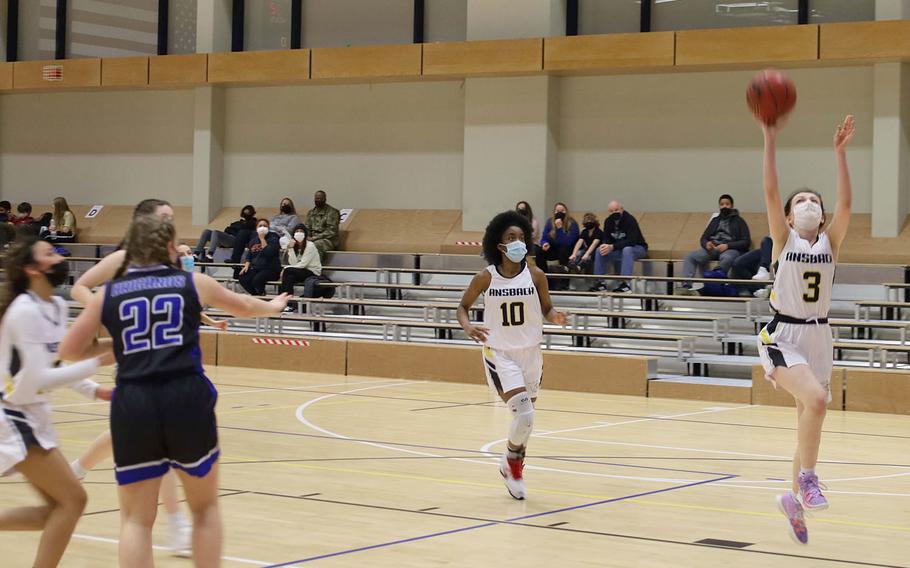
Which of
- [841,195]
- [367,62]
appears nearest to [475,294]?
[841,195]

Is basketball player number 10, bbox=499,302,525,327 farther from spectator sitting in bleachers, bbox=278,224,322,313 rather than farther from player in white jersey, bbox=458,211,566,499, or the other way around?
spectator sitting in bleachers, bbox=278,224,322,313

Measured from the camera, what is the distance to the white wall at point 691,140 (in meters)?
17.9

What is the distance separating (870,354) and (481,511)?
747cm

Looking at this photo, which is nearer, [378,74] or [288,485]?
[288,485]

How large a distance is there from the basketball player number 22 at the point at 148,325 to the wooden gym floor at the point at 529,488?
5.71 ft

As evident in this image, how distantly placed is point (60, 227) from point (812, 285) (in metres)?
18.4

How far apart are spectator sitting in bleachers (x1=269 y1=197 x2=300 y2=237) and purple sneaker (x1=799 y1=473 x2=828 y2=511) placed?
14454 mm

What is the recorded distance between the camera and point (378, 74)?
2012 cm

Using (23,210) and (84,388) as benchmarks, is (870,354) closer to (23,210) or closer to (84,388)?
(84,388)

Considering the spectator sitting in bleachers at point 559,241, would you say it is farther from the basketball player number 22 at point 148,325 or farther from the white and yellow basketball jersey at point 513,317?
the basketball player number 22 at point 148,325

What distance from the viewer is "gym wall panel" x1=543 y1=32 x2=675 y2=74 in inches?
706

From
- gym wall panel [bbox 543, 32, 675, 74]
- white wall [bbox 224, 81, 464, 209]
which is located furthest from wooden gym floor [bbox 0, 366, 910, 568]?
white wall [bbox 224, 81, 464, 209]

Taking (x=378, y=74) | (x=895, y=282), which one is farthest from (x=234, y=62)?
(x=895, y=282)

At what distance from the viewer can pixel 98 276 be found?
559 centimetres
